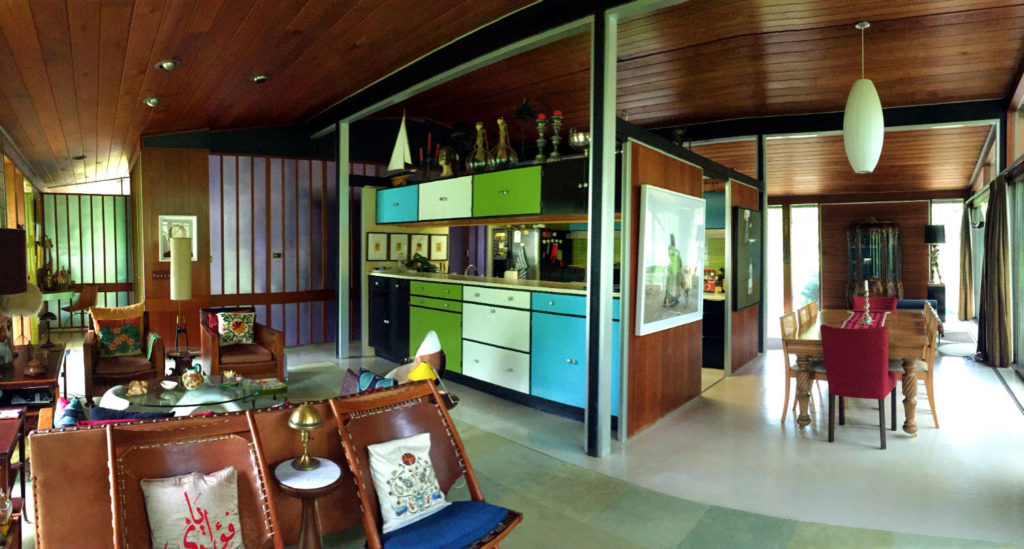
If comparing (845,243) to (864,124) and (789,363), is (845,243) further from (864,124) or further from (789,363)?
(864,124)

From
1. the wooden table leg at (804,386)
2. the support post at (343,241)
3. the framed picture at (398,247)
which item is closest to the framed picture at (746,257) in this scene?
the wooden table leg at (804,386)

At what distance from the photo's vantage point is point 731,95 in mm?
6242

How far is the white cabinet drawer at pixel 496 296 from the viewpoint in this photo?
189 inches

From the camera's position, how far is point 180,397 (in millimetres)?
3574

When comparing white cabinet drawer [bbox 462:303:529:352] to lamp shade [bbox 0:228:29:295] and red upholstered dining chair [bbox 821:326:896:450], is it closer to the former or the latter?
red upholstered dining chair [bbox 821:326:896:450]

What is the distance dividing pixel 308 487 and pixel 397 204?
5121 millimetres

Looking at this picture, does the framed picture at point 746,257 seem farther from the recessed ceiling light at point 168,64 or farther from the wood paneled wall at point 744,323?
the recessed ceiling light at point 168,64

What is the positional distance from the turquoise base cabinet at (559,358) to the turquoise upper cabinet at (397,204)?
100 inches

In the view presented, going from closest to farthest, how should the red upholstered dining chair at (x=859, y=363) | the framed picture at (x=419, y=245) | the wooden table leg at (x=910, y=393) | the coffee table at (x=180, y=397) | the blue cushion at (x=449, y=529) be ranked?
1. the blue cushion at (x=449, y=529)
2. the coffee table at (x=180, y=397)
3. the red upholstered dining chair at (x=859, y=363)
4. the wooden table leg at (x=910, y=393)
5. the framed picture at (x=419, y=245)

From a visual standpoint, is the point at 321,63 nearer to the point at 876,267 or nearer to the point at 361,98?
the point at 361,98

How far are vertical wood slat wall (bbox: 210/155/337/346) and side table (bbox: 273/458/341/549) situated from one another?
5.90 metres

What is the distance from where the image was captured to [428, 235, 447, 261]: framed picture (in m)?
8.05

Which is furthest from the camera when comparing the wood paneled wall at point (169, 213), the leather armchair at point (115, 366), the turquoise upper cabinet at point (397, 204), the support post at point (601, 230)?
the wood paneled wall at point (169, 213)

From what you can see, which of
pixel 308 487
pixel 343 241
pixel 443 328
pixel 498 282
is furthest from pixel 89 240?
pixel 308 487
